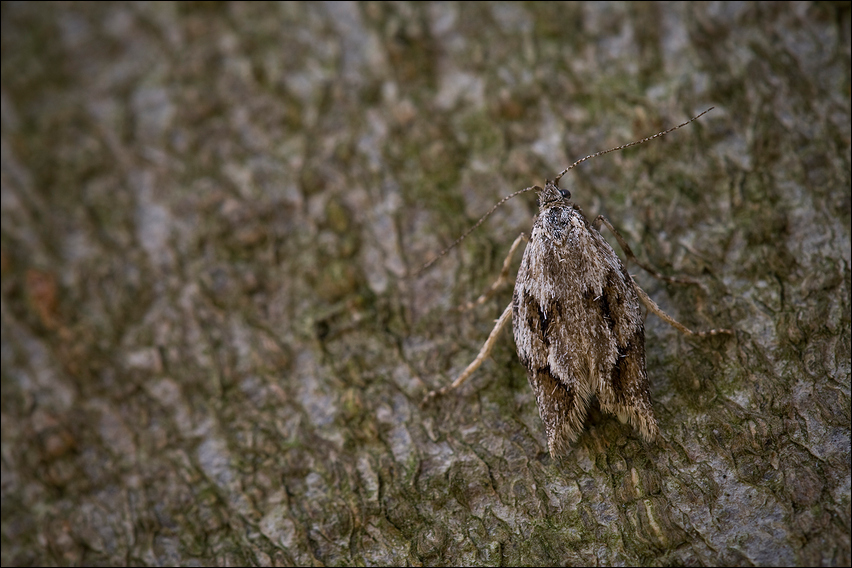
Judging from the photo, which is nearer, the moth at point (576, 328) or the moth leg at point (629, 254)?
the moth at point (576, 328)

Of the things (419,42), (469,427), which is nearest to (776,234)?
(469,427)

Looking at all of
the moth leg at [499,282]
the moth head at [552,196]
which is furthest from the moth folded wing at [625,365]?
the moth leg at [499,282]

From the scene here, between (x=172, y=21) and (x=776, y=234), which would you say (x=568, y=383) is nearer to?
(x=776, y=234)

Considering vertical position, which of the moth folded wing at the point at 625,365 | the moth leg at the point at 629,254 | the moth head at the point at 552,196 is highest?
the moth head at the point at 552,196

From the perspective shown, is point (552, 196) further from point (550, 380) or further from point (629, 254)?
point (550, 380)

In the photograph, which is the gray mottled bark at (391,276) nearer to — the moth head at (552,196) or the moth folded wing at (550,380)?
the moth folded wing at (550,380)

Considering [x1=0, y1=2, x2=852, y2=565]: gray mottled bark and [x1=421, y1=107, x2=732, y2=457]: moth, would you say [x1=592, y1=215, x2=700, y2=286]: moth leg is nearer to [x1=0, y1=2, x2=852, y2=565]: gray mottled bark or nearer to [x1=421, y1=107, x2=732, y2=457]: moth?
[x1=0, y1=2, x2=852, y2=565]: gray mottled bark

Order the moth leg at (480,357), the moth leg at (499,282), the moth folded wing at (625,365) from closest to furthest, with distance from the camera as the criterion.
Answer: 1. the moth folded wing at (625,365)
2. the moth leg at (480,357)
3. the moth leg at (499,282)

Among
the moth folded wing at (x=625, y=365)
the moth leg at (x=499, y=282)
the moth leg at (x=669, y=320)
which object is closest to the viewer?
the moth folded wing at (x=625, y=365)
